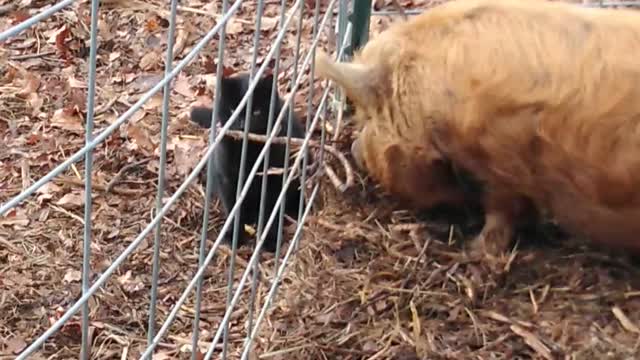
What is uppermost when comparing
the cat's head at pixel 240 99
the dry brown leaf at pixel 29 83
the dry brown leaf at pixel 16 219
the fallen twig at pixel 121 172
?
the cat's head at pixel 240 99

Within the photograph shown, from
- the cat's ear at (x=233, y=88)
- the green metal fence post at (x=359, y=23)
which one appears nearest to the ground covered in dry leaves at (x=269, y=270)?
the green metal fence post at (x=359, y=23)

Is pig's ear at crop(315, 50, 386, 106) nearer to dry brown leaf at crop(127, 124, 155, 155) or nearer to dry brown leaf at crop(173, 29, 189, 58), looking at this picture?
dry brown leaf at crop(127, 124, 155, 155)

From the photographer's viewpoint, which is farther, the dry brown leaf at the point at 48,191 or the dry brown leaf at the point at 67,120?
the dry brown leaf at the point at 67,120

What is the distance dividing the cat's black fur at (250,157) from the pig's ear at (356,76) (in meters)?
0.50

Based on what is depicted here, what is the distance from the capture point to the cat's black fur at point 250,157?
4070mm

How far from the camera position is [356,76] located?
11.7ft

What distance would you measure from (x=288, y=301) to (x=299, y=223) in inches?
14.3

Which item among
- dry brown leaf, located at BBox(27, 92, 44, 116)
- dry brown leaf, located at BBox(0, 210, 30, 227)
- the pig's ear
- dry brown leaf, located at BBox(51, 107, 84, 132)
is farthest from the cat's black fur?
dry brown leaf, located at BBox(27, 92, 44, 116)

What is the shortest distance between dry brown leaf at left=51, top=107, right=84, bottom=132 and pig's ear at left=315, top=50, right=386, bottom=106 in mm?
1866

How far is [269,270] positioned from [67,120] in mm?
1541

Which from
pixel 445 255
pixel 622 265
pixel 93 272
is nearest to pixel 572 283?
pixel 622 265

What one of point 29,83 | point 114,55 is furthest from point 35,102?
point 114,55

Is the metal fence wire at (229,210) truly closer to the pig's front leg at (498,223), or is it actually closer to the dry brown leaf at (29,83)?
the pig's front leg at (498,223)

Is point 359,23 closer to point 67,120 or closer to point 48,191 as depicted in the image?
point 48,191
